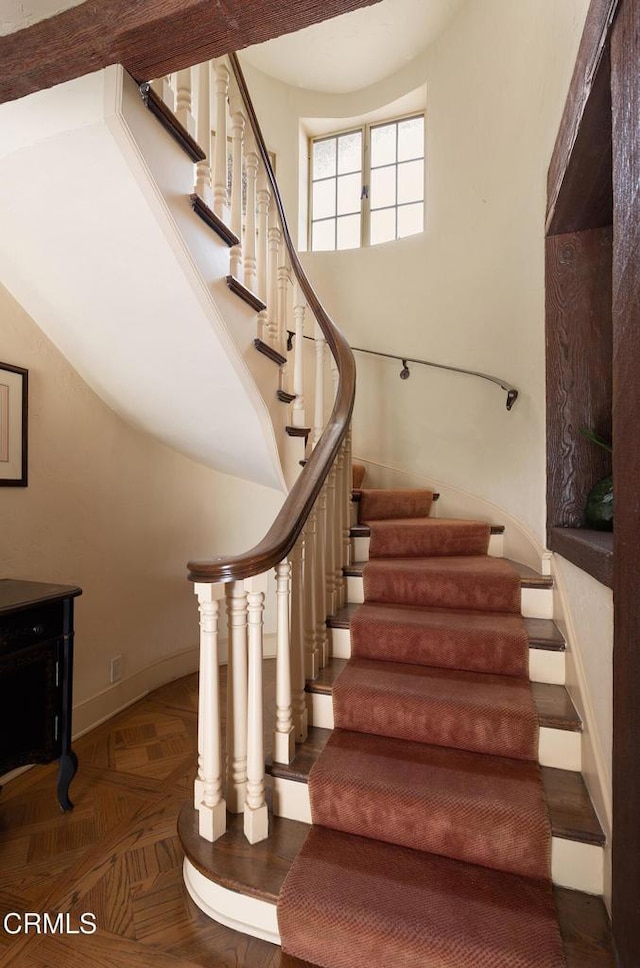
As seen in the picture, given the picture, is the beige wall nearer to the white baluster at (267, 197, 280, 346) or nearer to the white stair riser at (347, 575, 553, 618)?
the white baluster at (267, 197, 280, 346)

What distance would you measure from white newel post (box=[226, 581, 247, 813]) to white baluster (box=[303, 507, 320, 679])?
0.34 metres

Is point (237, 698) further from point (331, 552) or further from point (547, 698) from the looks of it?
point (547, 698)

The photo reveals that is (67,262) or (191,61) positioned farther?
(67,262)

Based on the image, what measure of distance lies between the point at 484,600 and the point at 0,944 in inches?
71.7

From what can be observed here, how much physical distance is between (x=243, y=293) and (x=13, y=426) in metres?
1.12

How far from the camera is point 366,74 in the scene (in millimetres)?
3637

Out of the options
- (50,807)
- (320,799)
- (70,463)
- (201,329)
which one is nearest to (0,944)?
(50,807)

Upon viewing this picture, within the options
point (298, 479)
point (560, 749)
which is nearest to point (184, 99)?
point (298, 479)

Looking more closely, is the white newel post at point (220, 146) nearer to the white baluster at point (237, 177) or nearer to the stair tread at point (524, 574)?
the white baluster at point (237, 177)

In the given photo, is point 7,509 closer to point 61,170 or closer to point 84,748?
point 84,748

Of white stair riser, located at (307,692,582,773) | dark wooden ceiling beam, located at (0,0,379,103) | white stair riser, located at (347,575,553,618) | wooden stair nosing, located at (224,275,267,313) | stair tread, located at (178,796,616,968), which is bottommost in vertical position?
stair tread, located at (178,796,616,968)

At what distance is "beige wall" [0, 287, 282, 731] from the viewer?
2143 millimetres

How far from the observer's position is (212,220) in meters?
1.69

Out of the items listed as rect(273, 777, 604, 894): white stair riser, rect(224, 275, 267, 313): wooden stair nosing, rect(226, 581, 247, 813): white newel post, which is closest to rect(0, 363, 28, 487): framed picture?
rect(224, 275, 267, 313): wooden stair nosing
